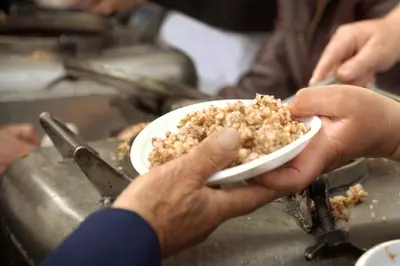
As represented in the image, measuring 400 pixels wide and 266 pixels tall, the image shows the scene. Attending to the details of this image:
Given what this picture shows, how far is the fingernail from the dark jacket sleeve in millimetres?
110

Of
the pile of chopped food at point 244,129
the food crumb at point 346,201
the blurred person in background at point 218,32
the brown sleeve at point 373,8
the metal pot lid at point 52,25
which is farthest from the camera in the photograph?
the blurred person in background at point 218,32

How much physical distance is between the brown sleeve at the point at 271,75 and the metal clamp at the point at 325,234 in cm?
93

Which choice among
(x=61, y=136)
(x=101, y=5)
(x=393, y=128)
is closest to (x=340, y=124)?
(x=393, y=128)

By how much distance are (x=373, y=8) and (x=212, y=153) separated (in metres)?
1.11

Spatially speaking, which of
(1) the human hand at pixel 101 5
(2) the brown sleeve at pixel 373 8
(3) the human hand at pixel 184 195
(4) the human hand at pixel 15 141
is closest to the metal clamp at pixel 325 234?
(3) the human hand at pixel 184 195

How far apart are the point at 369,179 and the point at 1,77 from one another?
0.89 metres

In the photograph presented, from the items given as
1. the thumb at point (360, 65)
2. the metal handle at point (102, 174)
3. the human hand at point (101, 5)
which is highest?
the thumb at point (360, 65)

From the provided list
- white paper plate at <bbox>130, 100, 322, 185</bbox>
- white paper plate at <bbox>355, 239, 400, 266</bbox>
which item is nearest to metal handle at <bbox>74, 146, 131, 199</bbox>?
white paper plate at <bbox>130, 100, 322, 185</bbox>

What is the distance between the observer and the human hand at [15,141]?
46.8 inches

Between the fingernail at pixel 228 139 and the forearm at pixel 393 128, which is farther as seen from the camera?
the forearm at pixel 393 128

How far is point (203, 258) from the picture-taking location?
2.48ft

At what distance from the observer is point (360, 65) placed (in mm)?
1146

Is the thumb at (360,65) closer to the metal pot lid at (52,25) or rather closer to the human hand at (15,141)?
the human hand at (15,141)

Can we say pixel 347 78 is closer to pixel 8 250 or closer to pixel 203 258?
pixel 203 258
